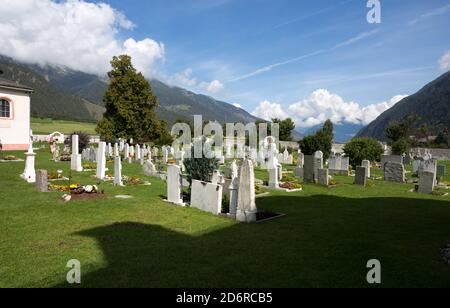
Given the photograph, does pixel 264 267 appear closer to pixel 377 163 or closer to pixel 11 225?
pixel 11 225

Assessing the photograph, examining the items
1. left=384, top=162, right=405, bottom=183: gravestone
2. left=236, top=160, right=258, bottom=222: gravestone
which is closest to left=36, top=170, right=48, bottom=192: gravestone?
left=236, top=160, right=258, bottom=222: gravestone

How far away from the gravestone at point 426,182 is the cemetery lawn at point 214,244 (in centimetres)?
330

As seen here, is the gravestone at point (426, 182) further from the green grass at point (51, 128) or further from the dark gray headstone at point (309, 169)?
the green grass at point (51, 128)

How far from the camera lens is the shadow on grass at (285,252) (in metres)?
5.64

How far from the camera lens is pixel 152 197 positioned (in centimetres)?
1346

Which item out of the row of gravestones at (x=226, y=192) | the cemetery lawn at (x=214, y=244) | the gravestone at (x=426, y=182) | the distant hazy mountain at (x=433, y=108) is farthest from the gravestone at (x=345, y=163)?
the distant hazy mountain at (x=433, y=108)

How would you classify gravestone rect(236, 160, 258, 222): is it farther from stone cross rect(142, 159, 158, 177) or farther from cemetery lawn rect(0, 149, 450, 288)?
stone cross rect(142, 159, 158, 177)

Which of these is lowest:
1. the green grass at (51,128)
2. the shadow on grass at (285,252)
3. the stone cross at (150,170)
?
the shadow on grass at (285,252)

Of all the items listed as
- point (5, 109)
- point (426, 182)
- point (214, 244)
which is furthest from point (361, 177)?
point (5, 109)

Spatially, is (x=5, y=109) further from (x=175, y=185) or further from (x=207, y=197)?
(x=207, y=197)

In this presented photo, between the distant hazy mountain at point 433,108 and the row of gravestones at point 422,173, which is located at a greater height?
the distant hazy mountain at point 433,108
